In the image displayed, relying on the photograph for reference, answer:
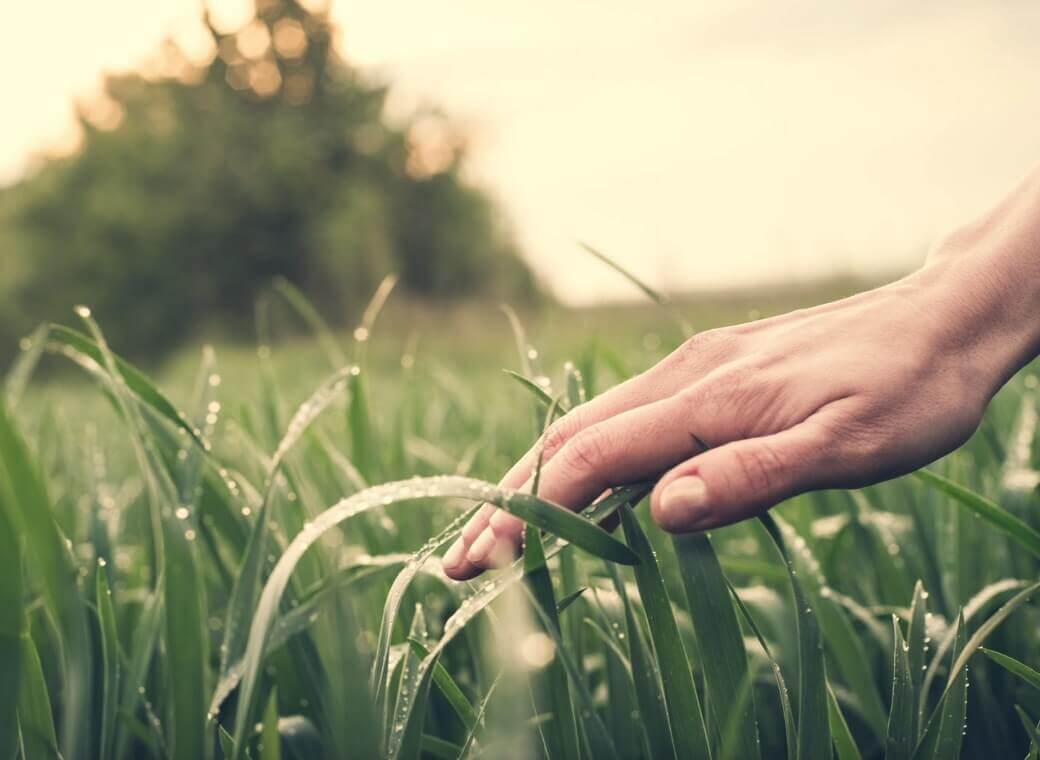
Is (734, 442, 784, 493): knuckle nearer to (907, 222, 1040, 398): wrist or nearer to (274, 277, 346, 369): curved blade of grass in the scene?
(907, 222, 1040, 398): wrist

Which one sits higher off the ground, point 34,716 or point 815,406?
point 815,406

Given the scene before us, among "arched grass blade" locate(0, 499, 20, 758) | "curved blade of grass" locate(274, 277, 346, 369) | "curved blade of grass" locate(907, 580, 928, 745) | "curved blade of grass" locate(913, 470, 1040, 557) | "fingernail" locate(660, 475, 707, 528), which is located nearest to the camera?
"arched grass blade" locate(0, 499, 20, 758)

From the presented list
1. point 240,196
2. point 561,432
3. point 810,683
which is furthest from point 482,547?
point 240,196

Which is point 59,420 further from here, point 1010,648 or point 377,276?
point 377,276

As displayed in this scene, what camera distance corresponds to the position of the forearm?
0.74 m

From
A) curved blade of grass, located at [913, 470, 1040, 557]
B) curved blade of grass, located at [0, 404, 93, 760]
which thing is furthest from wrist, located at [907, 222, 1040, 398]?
curved blade of grass, located at [0, 404, 93, 760]

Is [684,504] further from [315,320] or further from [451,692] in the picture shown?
[315,320]

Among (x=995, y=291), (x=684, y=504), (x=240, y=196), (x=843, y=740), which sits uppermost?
(x=240, y=196)

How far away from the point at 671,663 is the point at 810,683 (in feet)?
0.34

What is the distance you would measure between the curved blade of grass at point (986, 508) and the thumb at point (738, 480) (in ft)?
0.83

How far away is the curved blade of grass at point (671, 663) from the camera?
2.00 feet

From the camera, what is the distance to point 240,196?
61.8 feet

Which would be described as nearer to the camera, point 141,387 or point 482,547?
point 482,547

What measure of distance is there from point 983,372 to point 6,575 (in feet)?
2.51
